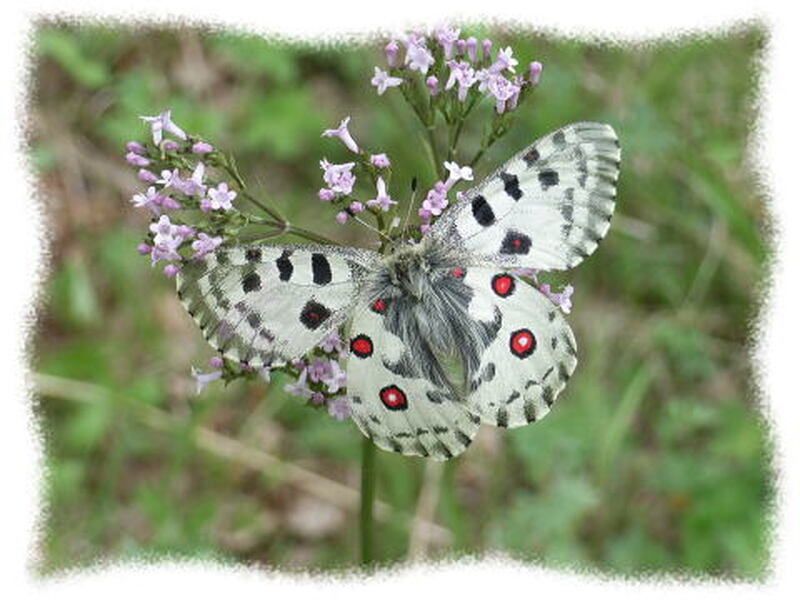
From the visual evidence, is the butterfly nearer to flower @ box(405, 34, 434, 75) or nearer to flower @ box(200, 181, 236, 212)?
flower @ box(200, 181, 236, 212)

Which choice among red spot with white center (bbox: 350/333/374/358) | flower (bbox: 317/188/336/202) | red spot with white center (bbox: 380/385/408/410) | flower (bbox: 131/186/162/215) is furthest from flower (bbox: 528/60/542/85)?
flower (bbox: 131/186/162/215)

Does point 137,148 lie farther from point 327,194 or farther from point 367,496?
point 367,496

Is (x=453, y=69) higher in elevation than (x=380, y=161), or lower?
higher

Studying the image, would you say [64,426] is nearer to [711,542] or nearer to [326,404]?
[326,404]

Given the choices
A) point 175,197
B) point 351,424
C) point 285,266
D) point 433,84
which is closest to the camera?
point 285,266

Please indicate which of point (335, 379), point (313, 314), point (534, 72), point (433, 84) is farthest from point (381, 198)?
point (534, 72)

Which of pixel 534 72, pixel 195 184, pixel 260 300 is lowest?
pixel 260 300

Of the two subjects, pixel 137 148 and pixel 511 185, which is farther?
pixel 137 148

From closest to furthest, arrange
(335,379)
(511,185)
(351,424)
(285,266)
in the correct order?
(285,266)
(511,185)
(335,379)
(351,424)
